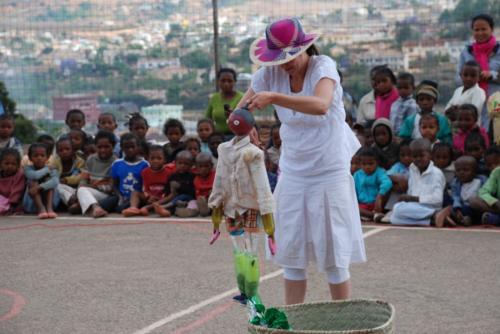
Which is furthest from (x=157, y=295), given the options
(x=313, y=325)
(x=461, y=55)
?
(x=461, y=55)

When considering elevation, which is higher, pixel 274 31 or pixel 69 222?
pixel 274 31

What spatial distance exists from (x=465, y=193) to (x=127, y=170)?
3713 mm

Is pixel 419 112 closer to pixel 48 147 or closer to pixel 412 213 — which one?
pixel 412 213

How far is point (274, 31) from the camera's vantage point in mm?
5652

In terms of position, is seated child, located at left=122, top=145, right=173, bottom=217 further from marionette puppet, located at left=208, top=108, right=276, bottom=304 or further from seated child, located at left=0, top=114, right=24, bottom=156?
marionette puppet, located at left=208, top=108, right=276, bottom=304

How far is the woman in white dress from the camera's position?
5.63m

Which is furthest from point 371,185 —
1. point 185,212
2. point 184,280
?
point 184,280

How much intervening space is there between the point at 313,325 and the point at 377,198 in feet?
16.2

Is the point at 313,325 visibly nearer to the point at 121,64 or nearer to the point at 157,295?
the point at 157,295

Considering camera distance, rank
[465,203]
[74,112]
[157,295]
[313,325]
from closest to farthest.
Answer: [313,325] < [157,295] < [465,203] < [74,112]

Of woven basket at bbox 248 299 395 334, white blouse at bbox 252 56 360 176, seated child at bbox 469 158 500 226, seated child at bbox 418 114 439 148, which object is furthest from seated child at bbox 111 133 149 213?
woven basket at bbox 248 299 395 334

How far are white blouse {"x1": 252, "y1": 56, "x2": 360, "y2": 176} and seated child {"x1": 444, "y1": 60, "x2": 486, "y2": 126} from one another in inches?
201

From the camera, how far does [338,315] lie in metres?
5.50

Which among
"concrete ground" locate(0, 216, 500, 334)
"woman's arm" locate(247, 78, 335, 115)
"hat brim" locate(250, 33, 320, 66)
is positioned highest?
"hat brim" locate(250, 33, 320, 66)
